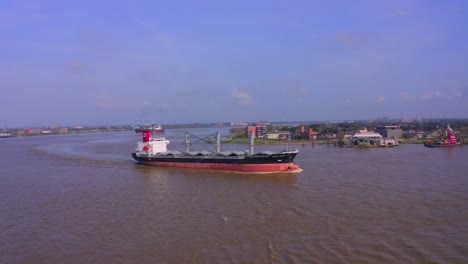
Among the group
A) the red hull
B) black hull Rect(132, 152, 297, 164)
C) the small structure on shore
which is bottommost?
the red hull

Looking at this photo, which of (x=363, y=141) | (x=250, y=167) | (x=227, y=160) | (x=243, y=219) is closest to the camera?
(x=243, y=219)

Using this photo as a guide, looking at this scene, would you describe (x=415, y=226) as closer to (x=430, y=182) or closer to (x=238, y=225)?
(x=238, y=225)

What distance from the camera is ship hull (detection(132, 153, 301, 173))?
611 inches

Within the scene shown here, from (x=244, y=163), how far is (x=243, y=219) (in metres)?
7.74

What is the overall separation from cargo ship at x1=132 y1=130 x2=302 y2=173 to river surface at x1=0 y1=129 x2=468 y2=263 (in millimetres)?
1035

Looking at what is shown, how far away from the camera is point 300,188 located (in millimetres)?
11789

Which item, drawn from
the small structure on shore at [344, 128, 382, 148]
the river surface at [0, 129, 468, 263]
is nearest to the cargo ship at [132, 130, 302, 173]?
the river surface at [0, 129, 468, 263]

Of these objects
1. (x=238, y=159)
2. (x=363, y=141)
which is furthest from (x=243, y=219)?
(x=363, y=141)

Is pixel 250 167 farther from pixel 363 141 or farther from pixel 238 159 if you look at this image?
pixel 363 141

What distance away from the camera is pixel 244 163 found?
16000mm

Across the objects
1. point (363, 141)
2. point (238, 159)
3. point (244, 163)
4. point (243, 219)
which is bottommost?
point (243, 219)

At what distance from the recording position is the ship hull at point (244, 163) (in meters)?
15.5

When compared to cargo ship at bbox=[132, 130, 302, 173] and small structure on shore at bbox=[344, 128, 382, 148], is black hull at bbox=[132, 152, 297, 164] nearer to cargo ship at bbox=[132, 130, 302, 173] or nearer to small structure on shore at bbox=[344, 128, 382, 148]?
cargo ship at bbox=[132, 130, 302, 173]

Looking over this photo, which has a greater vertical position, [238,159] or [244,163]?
[238,159]
